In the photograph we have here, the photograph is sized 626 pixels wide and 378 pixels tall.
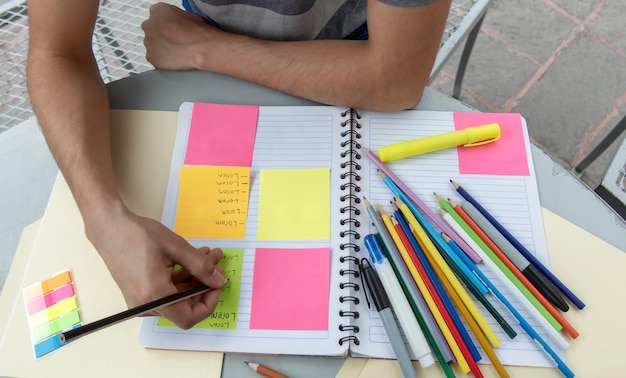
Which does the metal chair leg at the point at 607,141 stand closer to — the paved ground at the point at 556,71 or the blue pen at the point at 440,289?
the paved ground at the point at 556,71

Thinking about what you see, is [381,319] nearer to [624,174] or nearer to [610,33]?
[624,174]

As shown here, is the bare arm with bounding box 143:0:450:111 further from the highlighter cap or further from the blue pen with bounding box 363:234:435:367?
the blue pen with bounding box 363:234:435:367

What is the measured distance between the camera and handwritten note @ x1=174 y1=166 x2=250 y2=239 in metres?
0.74

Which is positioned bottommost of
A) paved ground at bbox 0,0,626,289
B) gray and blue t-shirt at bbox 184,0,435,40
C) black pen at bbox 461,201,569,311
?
black pen at bbox 461,201,569,311

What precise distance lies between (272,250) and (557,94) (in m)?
1.44

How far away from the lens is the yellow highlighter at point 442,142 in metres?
0.78

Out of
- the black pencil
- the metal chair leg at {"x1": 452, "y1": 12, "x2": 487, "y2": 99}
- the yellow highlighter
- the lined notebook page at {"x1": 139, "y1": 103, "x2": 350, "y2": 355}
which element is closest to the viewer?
the black pencil

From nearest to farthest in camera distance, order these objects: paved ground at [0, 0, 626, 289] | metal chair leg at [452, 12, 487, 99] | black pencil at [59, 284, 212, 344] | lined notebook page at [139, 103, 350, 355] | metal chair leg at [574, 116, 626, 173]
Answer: black pencil at [59, 284, 212, 344] → lined notebook page at [139, 103, 350, 355] → metal chair leg at [574, 116, 626, 173] → metal chair leg at [452, 12, 487, 99] → paved ground at [0, 0, 626, 289]

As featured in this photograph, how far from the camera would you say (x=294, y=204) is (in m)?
0.76

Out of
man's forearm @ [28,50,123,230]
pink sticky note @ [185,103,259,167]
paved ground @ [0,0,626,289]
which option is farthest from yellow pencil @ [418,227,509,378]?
paved ground @ [0,0,626,289]

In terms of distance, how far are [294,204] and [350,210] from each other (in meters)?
0.08

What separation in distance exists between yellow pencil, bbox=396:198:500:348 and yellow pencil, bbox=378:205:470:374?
3 cm

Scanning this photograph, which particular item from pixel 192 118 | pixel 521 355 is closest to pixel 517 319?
pixel 521 355

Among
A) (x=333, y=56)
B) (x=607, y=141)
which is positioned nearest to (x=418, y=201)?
(x=333, y=56)
